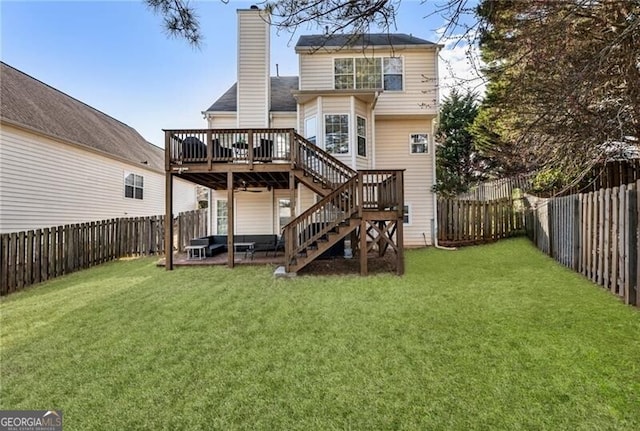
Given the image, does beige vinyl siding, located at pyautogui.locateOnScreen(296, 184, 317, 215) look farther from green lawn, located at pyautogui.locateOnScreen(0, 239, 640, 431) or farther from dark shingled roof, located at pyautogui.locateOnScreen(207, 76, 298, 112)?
green lawn, located at pyautogui.locateOnScreen(0, 239, 640, 431)

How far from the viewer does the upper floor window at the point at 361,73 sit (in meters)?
12.2

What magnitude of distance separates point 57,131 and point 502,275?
14896 millimetres

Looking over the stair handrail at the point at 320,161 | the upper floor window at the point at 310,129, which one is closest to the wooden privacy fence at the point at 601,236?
the stair handrail at the point at 320,161

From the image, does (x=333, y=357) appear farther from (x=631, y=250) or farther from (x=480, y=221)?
(x=480, y=221)

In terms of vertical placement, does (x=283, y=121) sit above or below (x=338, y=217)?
above

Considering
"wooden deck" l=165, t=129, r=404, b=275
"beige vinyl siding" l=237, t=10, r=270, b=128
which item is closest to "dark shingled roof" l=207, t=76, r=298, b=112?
"beige vinyl siding" l=237, t=10, r=270, b=128

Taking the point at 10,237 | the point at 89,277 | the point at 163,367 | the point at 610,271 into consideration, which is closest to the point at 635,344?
the point at 610,271

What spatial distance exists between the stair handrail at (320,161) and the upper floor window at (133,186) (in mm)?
11046

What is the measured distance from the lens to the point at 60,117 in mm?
12773

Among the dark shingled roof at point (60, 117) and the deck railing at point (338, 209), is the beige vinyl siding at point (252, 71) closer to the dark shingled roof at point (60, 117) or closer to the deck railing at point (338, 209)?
the deck railing at point (338, 209)

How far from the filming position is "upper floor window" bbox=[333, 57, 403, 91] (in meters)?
12.2

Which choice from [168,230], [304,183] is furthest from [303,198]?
[168,230]

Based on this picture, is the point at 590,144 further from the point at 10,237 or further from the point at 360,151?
the point at 10,237

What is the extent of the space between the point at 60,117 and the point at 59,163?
2397mm
